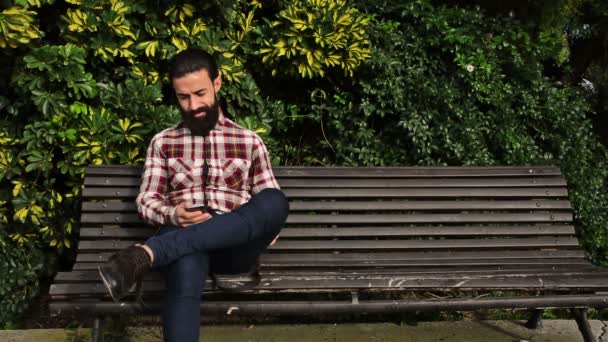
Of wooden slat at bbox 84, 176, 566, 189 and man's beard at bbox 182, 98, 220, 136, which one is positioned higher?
man's beard at bbox 182, 98, 220, 136

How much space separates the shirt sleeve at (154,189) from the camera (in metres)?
3.03

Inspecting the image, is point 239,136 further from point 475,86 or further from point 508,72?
point 508,72

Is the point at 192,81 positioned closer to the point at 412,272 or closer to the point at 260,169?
the point at 260,169

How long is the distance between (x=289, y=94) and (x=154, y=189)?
1845 mm

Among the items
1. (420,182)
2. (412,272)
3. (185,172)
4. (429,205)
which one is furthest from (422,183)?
(185,172)

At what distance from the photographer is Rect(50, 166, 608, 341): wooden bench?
3.04 m

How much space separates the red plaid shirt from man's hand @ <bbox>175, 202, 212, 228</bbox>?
233 millimetres

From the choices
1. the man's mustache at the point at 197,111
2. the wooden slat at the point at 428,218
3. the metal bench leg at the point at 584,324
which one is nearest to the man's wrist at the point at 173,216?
the man's mustache at the point at 197,111

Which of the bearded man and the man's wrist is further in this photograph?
the man's wrist

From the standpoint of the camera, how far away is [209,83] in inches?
122

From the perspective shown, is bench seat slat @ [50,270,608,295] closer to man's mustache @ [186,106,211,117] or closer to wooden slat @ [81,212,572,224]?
wooden slat @ [81,212,572,224]

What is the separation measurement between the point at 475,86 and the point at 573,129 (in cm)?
78

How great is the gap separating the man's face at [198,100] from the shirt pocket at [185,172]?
0.15m

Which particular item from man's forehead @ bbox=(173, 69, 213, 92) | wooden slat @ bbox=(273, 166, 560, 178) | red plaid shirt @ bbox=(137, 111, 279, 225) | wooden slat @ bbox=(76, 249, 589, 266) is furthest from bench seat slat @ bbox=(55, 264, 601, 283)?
man's forehead @ bbox=(173, 69, 213, 92)
